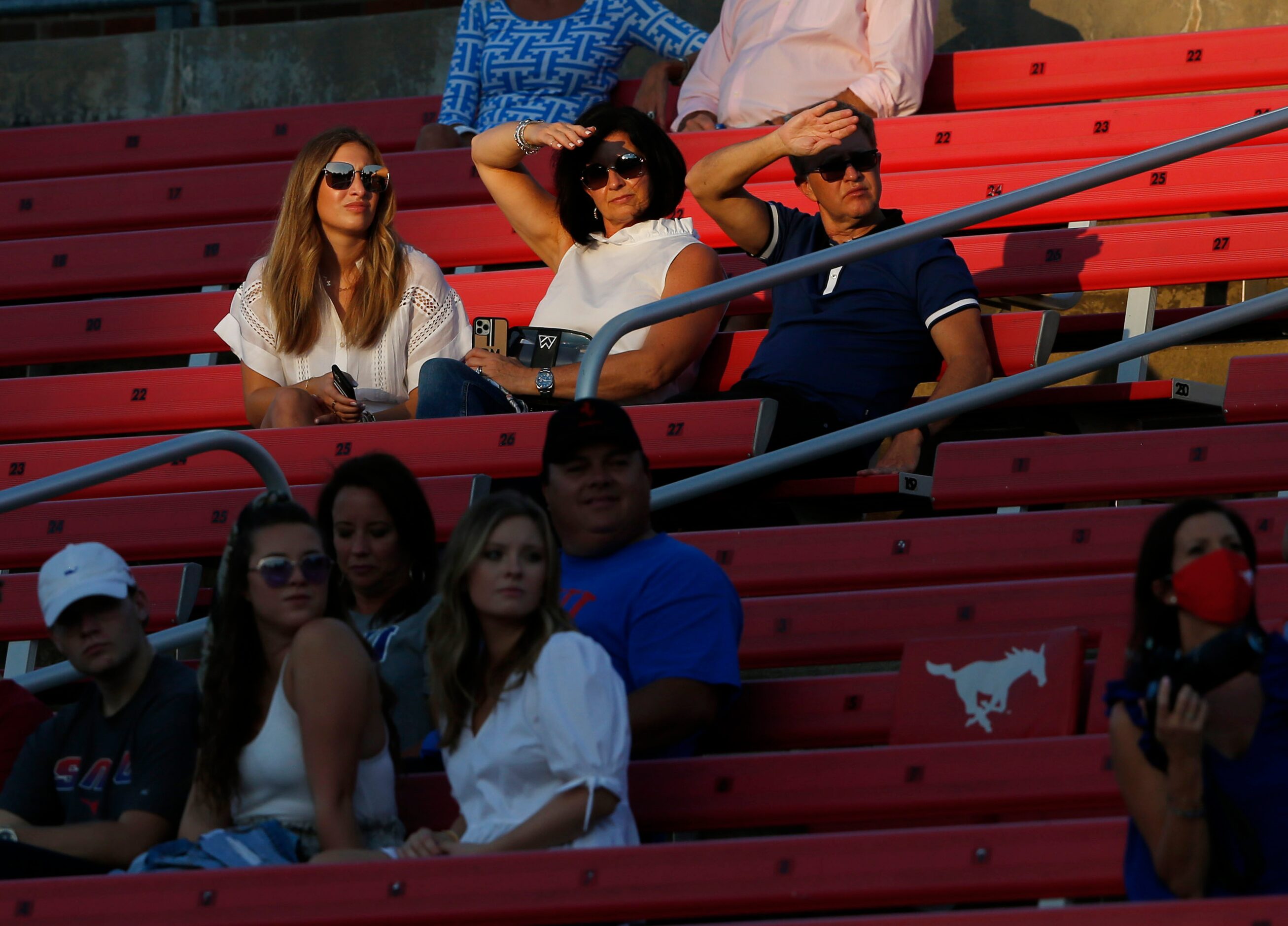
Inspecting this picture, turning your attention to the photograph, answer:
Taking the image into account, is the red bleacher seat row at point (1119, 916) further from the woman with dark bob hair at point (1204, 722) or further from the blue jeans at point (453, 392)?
the blue jeans at point (453, 392)

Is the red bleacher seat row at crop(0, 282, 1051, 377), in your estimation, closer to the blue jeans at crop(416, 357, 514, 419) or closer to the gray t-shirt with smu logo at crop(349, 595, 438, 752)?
the blue jeans at crop(416, 357, 514, 419)

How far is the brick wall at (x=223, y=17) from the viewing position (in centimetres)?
768

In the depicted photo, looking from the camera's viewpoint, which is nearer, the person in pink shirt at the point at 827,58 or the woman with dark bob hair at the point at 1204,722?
Answer: the woman with dark bob hair at the point at 1204,722

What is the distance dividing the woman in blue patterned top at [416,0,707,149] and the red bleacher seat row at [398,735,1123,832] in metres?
3.32

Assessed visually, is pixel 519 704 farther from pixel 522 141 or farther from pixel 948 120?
pixel 948 120

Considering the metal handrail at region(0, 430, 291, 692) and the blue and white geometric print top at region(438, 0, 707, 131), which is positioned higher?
the blue and white geometric print top at region(438, 0, 707, 131)

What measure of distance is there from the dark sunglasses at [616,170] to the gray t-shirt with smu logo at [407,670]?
1.58 metres

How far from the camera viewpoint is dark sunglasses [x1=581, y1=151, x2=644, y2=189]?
4.50 metres

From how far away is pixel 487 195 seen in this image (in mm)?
6070

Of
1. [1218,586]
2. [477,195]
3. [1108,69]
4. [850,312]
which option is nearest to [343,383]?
[850,312]

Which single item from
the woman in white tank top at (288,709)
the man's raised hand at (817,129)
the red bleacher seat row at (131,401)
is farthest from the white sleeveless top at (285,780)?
the red bleacher seat row at (131,401)

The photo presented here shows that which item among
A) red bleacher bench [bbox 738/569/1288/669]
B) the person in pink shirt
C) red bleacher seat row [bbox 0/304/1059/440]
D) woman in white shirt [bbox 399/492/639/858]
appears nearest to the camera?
Result: woman in white shirt [bbox 399/492/639/858]

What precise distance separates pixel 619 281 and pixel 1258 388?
147cm

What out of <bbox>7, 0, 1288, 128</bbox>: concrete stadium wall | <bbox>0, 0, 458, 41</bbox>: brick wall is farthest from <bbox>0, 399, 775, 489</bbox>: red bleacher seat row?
<bbox>0, 0, 458, 41</bbox>: brick wall
